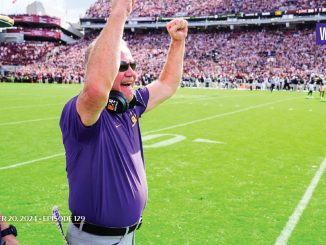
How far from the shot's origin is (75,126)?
2.19 m

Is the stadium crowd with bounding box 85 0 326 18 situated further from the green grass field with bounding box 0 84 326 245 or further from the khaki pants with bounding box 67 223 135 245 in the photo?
the khaki pants with bounding box 67 223 135 245

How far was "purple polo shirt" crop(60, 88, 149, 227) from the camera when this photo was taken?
7.50 feet

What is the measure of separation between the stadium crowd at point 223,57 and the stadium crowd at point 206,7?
3.19 m

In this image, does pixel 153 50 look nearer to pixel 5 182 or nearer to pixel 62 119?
pixel 5 182

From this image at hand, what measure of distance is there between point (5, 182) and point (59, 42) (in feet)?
284

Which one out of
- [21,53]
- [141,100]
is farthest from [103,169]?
[21,53]

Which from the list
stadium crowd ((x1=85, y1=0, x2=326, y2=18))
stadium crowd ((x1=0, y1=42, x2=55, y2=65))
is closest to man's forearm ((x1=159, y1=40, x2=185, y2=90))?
stadium crowd ((x1=85, y1=0, x2=326, y2=18))

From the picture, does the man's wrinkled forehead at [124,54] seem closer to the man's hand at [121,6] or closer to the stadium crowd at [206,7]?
the man's hand at [121,6]

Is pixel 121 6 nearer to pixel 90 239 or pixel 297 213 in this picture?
pixel 90 239

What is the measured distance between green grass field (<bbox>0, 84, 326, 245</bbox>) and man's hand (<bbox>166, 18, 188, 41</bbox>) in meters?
2.31

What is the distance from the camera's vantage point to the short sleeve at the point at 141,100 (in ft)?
9.60

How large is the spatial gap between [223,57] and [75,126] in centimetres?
5991

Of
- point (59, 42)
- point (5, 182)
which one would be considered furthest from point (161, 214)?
point (59, 42)

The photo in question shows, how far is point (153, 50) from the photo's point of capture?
6719 cm
